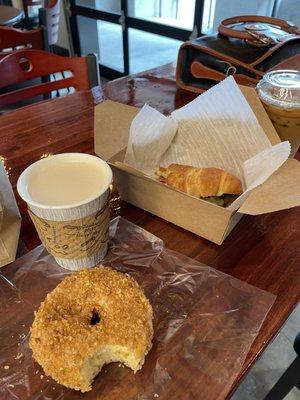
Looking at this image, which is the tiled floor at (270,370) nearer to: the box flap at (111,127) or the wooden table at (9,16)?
the box flap at (111,127)

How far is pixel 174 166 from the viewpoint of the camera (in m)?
0.68

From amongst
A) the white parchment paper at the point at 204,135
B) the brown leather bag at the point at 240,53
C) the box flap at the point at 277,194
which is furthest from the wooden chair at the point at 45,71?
the box flap at the point at 277,194

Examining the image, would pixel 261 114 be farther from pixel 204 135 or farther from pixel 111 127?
pixel 111 127

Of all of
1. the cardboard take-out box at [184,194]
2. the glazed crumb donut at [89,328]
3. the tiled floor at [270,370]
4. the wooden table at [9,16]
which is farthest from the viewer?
the wooden table at [9,16]

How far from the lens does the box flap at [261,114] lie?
27.3 inches

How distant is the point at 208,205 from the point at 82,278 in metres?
0.23

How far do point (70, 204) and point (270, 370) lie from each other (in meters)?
1.10

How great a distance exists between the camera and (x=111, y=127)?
29.1 inches

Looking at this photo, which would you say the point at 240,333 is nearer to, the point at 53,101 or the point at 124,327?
the point at 124,327

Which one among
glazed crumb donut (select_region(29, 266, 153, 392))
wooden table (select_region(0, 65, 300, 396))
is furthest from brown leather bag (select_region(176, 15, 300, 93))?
glazed crumb donut (select_region(29, 266, 153, 392))

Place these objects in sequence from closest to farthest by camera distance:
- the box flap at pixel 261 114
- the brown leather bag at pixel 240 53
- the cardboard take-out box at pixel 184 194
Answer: the cardboard take-out box at pixel 184 194 → the box flap at pixel 261 114 → the brown leather bag at pixel 240 53

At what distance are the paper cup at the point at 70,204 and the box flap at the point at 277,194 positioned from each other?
0.74ft

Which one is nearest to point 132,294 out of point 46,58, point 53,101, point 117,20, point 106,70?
point 53,101

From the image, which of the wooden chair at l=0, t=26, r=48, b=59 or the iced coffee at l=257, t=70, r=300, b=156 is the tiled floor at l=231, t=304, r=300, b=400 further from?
the wooden chair at l=0, t=26, r=48, b=59
